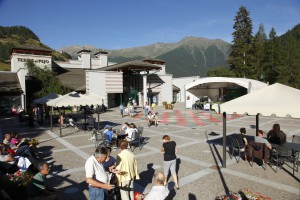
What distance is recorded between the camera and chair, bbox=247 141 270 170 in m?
7.67

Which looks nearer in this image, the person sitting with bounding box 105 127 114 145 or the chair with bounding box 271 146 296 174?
the chair with bounding box 271 146 296 174

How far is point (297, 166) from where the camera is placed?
7.42 m

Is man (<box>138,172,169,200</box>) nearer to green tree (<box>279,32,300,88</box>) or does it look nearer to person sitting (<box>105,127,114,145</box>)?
person sitting (<box>105,127,114,145</box>)

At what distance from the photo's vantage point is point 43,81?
3253 cm

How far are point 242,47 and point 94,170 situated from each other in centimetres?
5132

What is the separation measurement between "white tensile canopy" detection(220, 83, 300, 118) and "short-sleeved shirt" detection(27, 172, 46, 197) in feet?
21.2

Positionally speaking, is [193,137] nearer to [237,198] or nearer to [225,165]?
[225,165]

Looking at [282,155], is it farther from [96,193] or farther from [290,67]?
[290,67]

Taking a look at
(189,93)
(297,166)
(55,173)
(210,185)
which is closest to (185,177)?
(210,185)

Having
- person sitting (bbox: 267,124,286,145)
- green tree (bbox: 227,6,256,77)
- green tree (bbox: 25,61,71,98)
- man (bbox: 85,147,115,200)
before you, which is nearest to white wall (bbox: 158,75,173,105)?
green tree (bbox: 227,6,256,77)

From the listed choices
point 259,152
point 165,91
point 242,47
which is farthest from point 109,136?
point 242,47

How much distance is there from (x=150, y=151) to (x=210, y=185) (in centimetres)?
415

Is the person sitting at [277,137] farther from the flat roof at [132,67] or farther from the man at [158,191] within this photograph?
the flat roof at [132,67]

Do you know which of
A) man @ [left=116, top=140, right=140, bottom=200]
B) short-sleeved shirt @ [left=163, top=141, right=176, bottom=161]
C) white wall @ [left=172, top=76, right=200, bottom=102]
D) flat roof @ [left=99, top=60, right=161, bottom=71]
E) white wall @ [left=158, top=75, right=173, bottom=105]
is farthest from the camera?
white wall @ [left=172, top=76, right=200, bottom=102]
